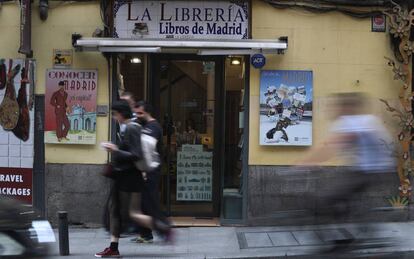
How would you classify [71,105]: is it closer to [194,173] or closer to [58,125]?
[58,125]

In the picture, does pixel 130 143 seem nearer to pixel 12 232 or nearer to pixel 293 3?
pixel 12 232

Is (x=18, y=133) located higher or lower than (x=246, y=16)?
lower

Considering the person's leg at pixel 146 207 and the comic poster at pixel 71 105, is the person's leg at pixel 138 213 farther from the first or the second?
the comic poster at pixel 71 105

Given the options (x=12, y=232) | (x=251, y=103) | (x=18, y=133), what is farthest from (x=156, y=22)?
(x=12, y=232)

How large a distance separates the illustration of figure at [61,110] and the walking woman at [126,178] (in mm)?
2383

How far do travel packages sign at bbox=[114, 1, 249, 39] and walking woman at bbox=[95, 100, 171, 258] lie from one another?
8.03ft

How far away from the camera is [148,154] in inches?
288

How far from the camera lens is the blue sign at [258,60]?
9.50 meters

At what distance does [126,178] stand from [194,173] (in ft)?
10.2

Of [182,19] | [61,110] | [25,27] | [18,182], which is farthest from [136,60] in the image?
[18,182]

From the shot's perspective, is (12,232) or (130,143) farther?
(130,143)

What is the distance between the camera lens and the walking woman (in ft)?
23.1

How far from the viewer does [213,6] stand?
377 inches

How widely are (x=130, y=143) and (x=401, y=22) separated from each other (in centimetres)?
488
